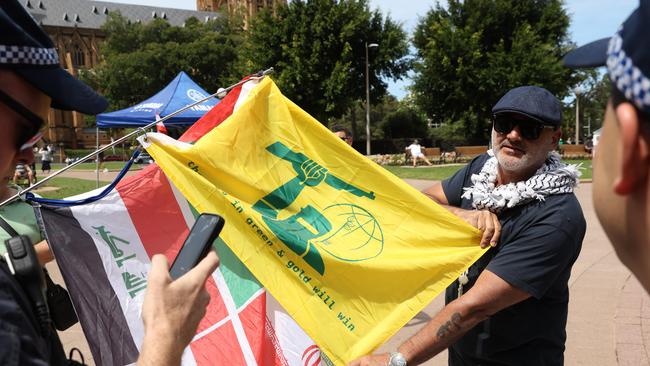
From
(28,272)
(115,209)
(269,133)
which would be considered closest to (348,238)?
(269,133)

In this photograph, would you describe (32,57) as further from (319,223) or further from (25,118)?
(319,223)

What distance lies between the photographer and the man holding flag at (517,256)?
212 cm

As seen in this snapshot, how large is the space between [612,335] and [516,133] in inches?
135

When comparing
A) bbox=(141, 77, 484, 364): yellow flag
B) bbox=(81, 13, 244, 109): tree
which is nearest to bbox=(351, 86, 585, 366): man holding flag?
bbox=(141, 77, 484, 364): yellow flag

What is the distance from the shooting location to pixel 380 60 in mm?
39750

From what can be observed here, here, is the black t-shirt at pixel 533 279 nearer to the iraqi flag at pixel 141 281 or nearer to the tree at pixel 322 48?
the iraqi flag at pixel 141 281

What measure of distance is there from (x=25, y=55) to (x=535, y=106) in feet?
6.57

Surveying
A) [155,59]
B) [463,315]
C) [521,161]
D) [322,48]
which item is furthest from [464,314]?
[155,59]

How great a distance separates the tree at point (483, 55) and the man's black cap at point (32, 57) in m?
37.1

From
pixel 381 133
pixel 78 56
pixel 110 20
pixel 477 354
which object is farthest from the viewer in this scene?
pixel 78 56

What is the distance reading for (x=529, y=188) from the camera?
227 centimetres

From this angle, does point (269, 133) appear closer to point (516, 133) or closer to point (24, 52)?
point (516, 133)

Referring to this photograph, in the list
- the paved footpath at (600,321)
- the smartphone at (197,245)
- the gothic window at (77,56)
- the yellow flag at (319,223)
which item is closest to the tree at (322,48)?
the paved footpath at (600,321)

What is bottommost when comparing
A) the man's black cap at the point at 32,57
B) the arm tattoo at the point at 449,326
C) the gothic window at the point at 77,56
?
the arm tattoo at the point at 449,326
